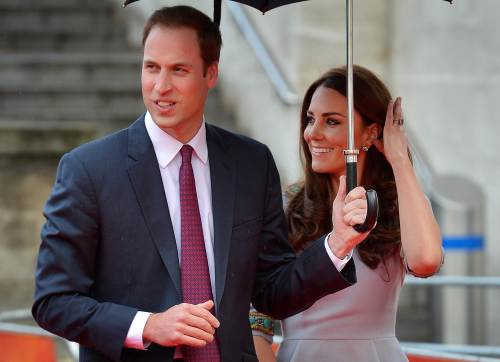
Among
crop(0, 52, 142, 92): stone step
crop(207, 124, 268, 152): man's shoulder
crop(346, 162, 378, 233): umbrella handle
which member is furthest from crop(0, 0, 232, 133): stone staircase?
crop(346, 162, 378, 233): umbrella handle

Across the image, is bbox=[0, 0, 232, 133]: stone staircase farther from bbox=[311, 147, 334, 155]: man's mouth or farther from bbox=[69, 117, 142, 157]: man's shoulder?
bbox=[69, 117, 142, 157]: man's shoulder

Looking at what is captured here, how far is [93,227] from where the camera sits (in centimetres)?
343

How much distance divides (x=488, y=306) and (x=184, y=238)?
7.31 m

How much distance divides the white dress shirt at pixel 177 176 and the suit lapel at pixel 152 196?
33 millimetres

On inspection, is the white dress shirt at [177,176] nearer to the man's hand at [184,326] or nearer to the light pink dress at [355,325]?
the man's hand at [184,326]

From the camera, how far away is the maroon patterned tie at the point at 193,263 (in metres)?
3.49

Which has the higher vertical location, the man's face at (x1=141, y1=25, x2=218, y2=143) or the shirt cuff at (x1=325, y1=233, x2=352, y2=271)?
the man's face at (x1=141, y1=25, x2=218, y2=143)

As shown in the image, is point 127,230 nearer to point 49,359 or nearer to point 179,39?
point 179,39

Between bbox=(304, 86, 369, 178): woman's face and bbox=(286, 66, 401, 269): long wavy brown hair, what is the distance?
45 mm

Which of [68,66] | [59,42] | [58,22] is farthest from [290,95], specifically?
[58,22]

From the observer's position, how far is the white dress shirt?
3577 mm

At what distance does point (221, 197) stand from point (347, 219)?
392 millimetres

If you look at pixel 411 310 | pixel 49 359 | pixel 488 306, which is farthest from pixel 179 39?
pixel 488 306

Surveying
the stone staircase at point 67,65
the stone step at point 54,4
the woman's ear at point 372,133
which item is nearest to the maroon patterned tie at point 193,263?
the woman's ear at point 372,133
